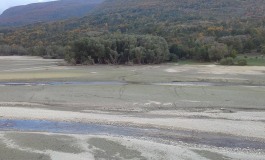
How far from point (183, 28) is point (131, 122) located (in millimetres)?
75876

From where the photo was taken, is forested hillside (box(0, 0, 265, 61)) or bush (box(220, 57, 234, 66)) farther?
forested hillside (box(0, 0, 265, 61))

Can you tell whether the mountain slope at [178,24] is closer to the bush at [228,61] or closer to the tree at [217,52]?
the tree at [217,52]

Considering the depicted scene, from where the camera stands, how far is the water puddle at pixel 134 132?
18000 mm

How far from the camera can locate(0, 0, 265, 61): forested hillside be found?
7444 centimetres

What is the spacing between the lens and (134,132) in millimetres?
20047

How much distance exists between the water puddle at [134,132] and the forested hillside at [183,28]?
164 feet

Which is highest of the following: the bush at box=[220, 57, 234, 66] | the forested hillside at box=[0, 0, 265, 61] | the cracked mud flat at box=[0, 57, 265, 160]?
the cracked mud flat at box=[0, 57, 265, 160]

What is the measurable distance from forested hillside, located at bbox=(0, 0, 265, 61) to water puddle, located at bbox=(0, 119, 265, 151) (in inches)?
1967

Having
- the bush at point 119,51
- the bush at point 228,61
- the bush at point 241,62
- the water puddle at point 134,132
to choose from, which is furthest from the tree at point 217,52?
the water puddle at point 134,132

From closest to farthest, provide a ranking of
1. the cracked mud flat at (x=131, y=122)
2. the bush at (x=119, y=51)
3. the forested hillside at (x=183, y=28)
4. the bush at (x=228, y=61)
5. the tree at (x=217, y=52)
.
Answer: the cracked mud flat at (x=131, y=122) → the bush at (x=228, y=61) → the tree at (x=217, y=52) → the bush at (x=119, y=51) → the forested hillside at (x=183, y=28)

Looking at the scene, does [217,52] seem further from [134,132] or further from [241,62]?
[134,132]

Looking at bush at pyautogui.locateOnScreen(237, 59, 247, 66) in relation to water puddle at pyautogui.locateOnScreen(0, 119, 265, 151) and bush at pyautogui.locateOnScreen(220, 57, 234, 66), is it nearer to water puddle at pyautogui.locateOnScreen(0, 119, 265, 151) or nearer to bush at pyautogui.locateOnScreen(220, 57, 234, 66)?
bush at pyautogui.locateOnScreen(220, 57, 234, 66)

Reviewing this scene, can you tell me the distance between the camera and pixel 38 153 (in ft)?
52.9

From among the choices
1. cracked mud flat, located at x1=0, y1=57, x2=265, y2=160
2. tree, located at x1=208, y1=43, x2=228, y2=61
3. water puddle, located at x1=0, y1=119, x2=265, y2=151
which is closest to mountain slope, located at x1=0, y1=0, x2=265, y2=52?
tree, located at x1=208, y1=43, x2=228, y2=61
